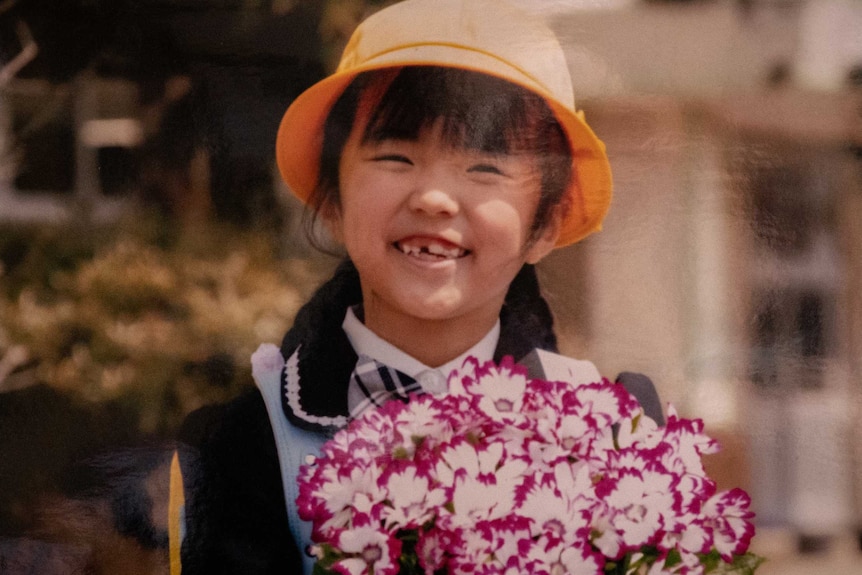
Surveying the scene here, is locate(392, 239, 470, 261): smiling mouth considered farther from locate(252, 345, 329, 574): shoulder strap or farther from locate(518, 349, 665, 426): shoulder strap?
locate(252, 345, 329, 574): shoulder strap

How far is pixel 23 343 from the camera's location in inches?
128

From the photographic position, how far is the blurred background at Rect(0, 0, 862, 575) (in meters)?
3.18

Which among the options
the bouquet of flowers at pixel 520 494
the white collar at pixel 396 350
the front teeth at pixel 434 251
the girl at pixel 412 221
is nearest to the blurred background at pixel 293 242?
the girl at pixel 412 221

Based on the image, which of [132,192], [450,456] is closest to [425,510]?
[450,456]

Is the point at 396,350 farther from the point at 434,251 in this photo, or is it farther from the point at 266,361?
the point at 266,361

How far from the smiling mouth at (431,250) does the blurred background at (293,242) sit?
35 cm

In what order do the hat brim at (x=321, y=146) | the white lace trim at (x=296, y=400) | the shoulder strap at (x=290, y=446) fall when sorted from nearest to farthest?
the shoulder strap at (x=290, y=446) < the white lace trim at (x=296, y=400) < the hat brim at (x=321, y=146)

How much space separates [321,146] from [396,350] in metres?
0.77

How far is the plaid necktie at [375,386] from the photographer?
118 inches

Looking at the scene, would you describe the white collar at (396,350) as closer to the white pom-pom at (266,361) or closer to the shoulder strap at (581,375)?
the shoulder strap at (581,375)

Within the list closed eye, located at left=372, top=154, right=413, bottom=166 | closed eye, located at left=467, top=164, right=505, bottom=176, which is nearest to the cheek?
closed eye, located at left=467, top=164, right=505, bottom=176

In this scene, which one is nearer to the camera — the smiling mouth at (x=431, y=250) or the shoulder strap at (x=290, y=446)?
the shoulder strap at (x=290, y=446)

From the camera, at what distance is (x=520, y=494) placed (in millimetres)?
2148

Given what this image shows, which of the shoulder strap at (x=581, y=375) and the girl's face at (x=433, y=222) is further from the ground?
the girl's face at (x=433, y=222)
